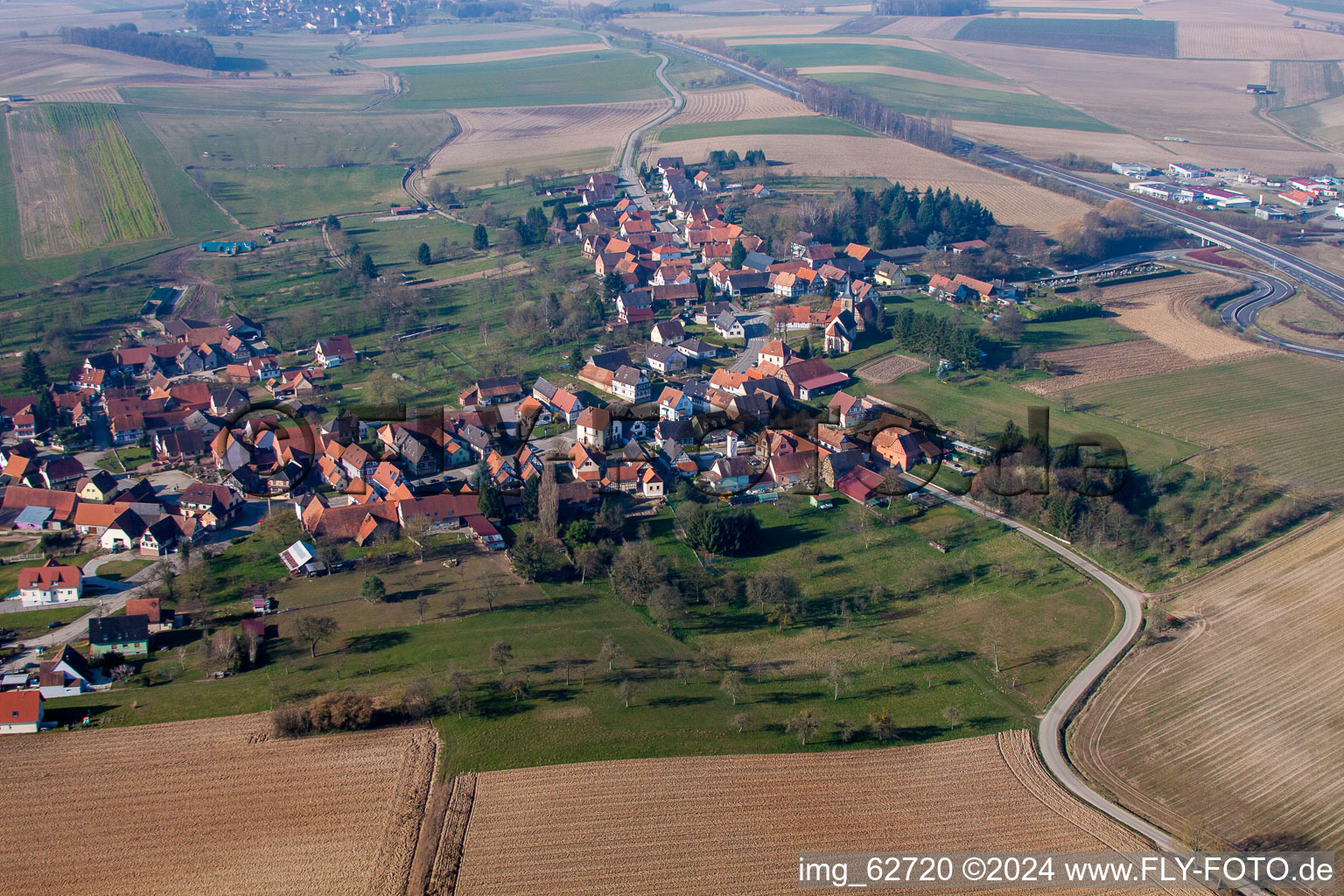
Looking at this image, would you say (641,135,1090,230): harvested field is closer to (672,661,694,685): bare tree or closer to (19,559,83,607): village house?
(672,661,694,685): bare tree

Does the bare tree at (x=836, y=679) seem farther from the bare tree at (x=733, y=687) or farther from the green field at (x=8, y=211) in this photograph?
the green field at (x=8, y=211)

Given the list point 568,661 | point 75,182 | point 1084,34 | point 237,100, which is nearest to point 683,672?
point 568,661

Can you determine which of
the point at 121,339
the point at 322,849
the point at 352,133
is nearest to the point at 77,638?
the point at 322,849

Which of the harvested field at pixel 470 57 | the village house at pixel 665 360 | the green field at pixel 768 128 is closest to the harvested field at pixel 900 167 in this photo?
the green field at pixel 768 128

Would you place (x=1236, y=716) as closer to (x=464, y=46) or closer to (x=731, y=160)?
(x=731, y=160)

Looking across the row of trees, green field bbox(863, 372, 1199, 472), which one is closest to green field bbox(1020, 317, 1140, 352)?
green field bbox(863, 372, 1199, 472)

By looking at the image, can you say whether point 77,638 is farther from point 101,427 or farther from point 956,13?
point 956,13
